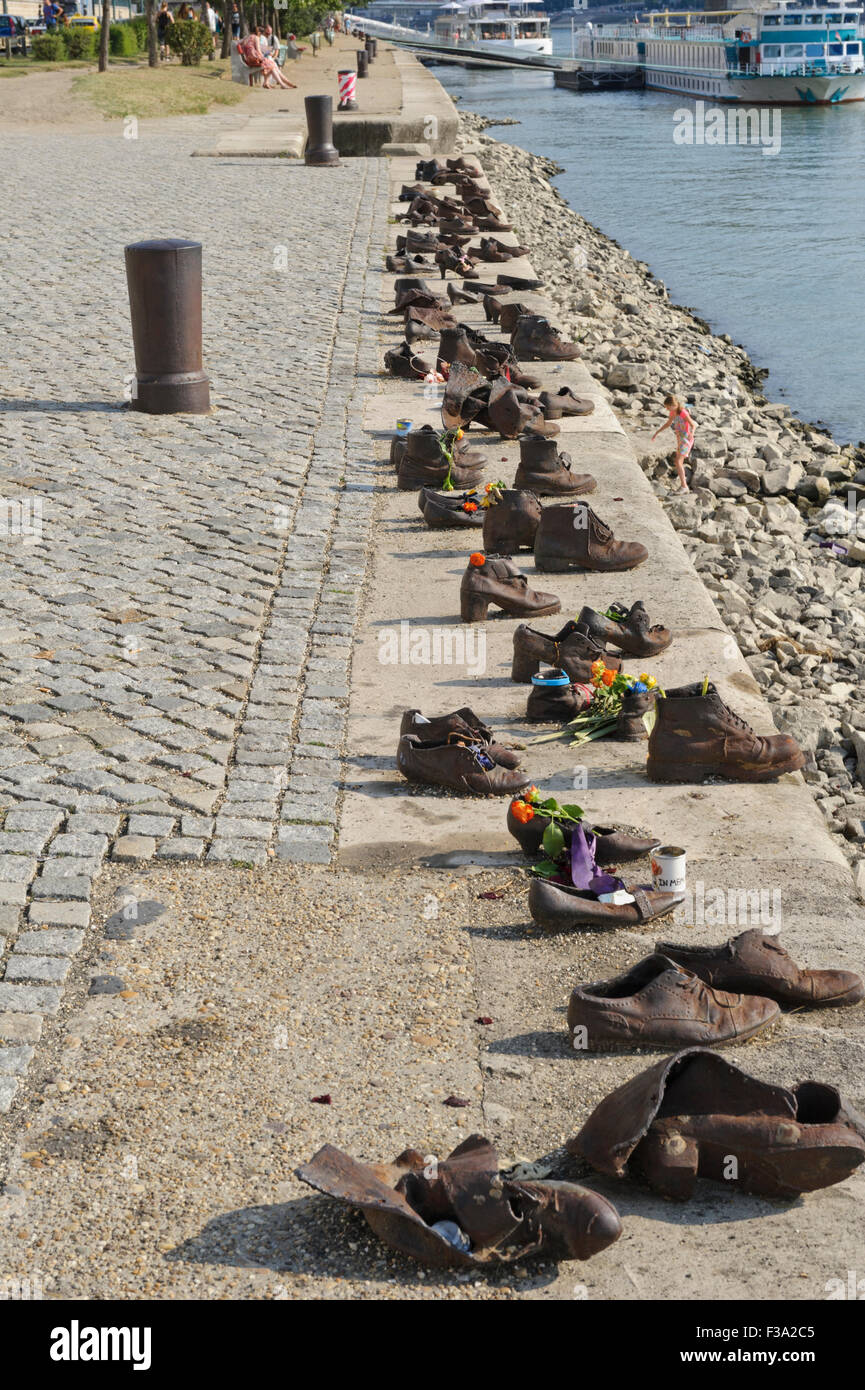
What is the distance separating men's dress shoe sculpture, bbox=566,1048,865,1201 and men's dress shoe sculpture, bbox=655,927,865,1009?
1.89ft

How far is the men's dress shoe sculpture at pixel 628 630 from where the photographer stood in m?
5.89

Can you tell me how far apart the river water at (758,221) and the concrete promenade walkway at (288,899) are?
10.0 m

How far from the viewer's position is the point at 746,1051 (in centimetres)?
373

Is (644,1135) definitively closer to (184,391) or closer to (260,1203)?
(260,1203)

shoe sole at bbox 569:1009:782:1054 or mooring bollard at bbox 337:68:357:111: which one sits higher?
mooring bollard at bbox 337:68:357:111

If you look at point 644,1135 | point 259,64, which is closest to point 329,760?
point 644,1135

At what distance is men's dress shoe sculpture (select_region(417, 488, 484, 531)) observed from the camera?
25.4 feet

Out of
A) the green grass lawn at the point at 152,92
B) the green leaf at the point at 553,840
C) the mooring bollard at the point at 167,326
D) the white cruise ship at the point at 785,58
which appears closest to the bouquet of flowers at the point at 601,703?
the green leaf at the point at 553,840

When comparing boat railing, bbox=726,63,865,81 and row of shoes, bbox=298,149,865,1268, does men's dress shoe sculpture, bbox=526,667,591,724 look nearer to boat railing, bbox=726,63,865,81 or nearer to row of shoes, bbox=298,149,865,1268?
row of shoes, bbox=298,149,865,1268

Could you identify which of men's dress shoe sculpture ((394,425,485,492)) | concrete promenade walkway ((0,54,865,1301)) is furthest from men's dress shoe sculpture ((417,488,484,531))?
men's dress shoe sculpture ((394,425,485,492))

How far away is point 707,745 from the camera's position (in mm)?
5051

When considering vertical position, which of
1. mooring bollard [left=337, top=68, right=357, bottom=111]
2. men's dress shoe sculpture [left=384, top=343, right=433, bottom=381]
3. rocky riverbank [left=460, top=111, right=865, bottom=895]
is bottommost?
rocky riverbank [left=460, top=111, right=865, bottom=895]

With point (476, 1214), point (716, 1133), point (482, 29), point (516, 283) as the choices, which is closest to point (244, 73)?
point (516, 283)

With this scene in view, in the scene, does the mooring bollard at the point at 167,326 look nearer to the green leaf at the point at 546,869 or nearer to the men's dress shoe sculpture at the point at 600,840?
the men's dress shoe sculpture at the point at 600,840
